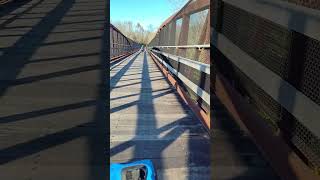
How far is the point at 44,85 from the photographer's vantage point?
3.53m

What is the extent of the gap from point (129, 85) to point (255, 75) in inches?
536

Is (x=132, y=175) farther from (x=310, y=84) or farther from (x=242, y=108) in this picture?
(x=310, y=84)

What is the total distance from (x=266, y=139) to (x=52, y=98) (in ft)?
5.98

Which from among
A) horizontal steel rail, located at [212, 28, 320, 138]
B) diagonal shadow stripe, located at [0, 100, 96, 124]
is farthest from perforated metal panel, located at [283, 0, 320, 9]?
diagonal shadow stripe, located at [0, 100, 96, 124]

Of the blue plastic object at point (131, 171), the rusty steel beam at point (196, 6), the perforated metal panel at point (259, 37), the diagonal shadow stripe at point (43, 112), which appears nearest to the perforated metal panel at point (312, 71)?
the perforated metal panel at point (259, 37)

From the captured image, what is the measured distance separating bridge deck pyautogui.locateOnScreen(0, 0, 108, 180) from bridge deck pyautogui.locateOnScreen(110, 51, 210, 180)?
2545mm

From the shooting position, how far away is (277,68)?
215 centimetres

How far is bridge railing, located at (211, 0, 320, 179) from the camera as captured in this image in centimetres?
174

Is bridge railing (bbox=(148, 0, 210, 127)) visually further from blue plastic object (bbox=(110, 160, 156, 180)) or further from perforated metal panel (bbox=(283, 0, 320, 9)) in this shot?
perforated metal panel (bbox=(283, 0, 320, 9))

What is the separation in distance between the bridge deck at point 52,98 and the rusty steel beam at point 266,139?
84cm

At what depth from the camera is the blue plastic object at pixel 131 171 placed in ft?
15.9

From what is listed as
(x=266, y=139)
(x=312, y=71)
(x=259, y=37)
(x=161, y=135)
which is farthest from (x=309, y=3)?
(x=161, y=135)

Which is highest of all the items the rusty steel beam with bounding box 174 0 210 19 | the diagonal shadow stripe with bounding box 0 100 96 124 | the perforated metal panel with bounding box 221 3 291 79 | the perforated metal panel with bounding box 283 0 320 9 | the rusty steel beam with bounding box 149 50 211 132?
the rusty steel beam with bounding box 174 0 210 19

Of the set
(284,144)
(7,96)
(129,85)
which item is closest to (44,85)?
(7,96)
